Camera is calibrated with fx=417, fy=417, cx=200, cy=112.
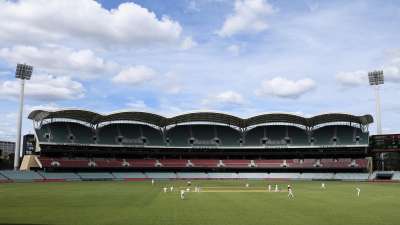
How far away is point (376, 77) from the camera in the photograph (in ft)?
335

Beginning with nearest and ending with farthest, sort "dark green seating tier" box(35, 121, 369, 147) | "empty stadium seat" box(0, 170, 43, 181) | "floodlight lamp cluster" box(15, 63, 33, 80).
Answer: "empty stadium seat" box(0, 170, 43, 181) < "floodlight lamp cluster" box(15, 63, 33, 80) < "dark green seating tier" box(35, 121, 369, 147)

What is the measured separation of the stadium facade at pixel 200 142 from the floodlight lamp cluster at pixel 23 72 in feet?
29.1

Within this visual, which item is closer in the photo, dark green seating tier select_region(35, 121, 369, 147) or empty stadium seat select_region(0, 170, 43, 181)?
empty stadium seat select_region(0, 170, 43, 181)

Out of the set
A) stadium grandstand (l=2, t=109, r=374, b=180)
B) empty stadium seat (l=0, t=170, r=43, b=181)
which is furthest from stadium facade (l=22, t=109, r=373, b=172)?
empty stadium seat (l=0, t=170, r=43, b=181)

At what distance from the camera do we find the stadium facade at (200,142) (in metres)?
97.8

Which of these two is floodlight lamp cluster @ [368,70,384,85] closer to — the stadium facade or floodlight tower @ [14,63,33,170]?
the stadium facade

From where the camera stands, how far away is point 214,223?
23781mm

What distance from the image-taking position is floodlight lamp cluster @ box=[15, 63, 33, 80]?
3757 inches

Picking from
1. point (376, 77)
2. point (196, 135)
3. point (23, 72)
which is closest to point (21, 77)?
point (23, 72)

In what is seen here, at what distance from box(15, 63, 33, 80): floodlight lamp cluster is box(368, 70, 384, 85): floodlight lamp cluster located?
267 feet

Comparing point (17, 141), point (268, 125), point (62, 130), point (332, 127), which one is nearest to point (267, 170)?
point (268, 125)

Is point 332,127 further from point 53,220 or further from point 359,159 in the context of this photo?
point 53,220

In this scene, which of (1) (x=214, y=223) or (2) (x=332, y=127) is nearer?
(1) (x=214, y=223)

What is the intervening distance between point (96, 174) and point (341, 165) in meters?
56.6
